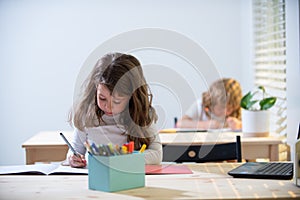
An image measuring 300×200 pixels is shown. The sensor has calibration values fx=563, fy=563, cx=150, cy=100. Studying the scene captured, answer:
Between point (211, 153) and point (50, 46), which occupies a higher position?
point (50, 46)

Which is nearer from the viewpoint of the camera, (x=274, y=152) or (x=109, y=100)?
(x=109, y=100)

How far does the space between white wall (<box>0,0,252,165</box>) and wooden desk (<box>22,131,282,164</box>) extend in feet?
6.22

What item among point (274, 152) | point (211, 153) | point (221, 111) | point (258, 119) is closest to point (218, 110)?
point (221, 111)

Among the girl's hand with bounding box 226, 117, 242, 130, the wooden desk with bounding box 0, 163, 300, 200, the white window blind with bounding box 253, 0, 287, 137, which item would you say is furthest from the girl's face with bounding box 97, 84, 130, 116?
the girl's hand with bounding box 226, 117, 242, 130

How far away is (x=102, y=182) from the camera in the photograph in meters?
1.52

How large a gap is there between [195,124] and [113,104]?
1799 millimetres

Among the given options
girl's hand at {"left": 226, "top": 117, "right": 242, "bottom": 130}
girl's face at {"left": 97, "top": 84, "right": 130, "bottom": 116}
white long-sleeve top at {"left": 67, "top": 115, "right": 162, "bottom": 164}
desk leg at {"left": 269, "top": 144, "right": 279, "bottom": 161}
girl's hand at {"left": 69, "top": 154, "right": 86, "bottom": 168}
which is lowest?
desk leg at {"left": 269, "top": 144, "right": 279, "bottom": 161}

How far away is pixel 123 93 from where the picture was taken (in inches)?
84.0

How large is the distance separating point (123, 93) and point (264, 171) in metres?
0.65

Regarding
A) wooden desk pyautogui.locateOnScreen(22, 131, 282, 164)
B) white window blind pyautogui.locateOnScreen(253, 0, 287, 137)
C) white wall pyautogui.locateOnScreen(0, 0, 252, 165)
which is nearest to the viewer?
wooden desk pyautogui.locateOnScreen(22, 131, 282, 164)

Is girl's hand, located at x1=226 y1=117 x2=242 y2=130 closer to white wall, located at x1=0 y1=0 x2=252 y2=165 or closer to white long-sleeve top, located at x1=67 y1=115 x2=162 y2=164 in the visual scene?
white wall, located at x1=0 y1=0 x2=252 y2=165

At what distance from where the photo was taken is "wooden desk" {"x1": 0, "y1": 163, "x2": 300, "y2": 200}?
145 centimetres

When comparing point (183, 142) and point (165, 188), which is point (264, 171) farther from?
point (183, 142)

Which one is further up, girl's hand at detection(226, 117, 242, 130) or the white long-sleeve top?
the white long-sleeve top
